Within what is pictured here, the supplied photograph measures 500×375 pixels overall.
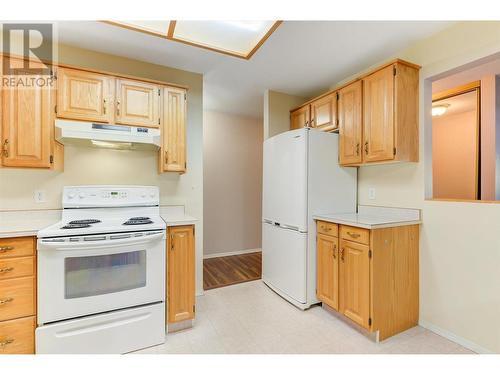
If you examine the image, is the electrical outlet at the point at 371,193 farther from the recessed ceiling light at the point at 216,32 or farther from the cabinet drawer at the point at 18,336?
the cabinet drawer at the point at 18,336

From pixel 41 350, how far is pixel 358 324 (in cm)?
228

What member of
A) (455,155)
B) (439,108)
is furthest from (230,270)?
(455,155)

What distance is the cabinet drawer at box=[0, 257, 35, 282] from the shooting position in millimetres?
1464

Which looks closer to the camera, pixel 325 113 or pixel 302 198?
pixel 302 198

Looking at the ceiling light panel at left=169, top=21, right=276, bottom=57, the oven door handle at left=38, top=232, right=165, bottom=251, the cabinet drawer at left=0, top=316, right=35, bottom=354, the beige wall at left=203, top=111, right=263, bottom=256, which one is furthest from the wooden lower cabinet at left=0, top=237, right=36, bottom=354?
the beige wall at left=203, top=111, right=263, bottom=256

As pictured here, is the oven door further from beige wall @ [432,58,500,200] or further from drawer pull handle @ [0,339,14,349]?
beige wall @ [432,58,500,200]

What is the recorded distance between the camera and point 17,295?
4.89 feet

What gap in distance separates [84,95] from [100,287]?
1.55m

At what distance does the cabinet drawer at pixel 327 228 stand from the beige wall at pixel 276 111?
1391 millimetres

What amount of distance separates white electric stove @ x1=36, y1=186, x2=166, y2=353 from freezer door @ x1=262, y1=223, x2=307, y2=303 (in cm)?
127

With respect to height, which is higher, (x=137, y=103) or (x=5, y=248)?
(x=137, y=103)

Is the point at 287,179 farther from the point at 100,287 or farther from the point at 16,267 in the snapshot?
the point at 16,267

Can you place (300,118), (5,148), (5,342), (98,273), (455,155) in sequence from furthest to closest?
(455,155) < (300,118) < (5,148) < (98,273) < (5,342)

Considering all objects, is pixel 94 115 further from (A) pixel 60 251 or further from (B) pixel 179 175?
(A) pixel 60 251
